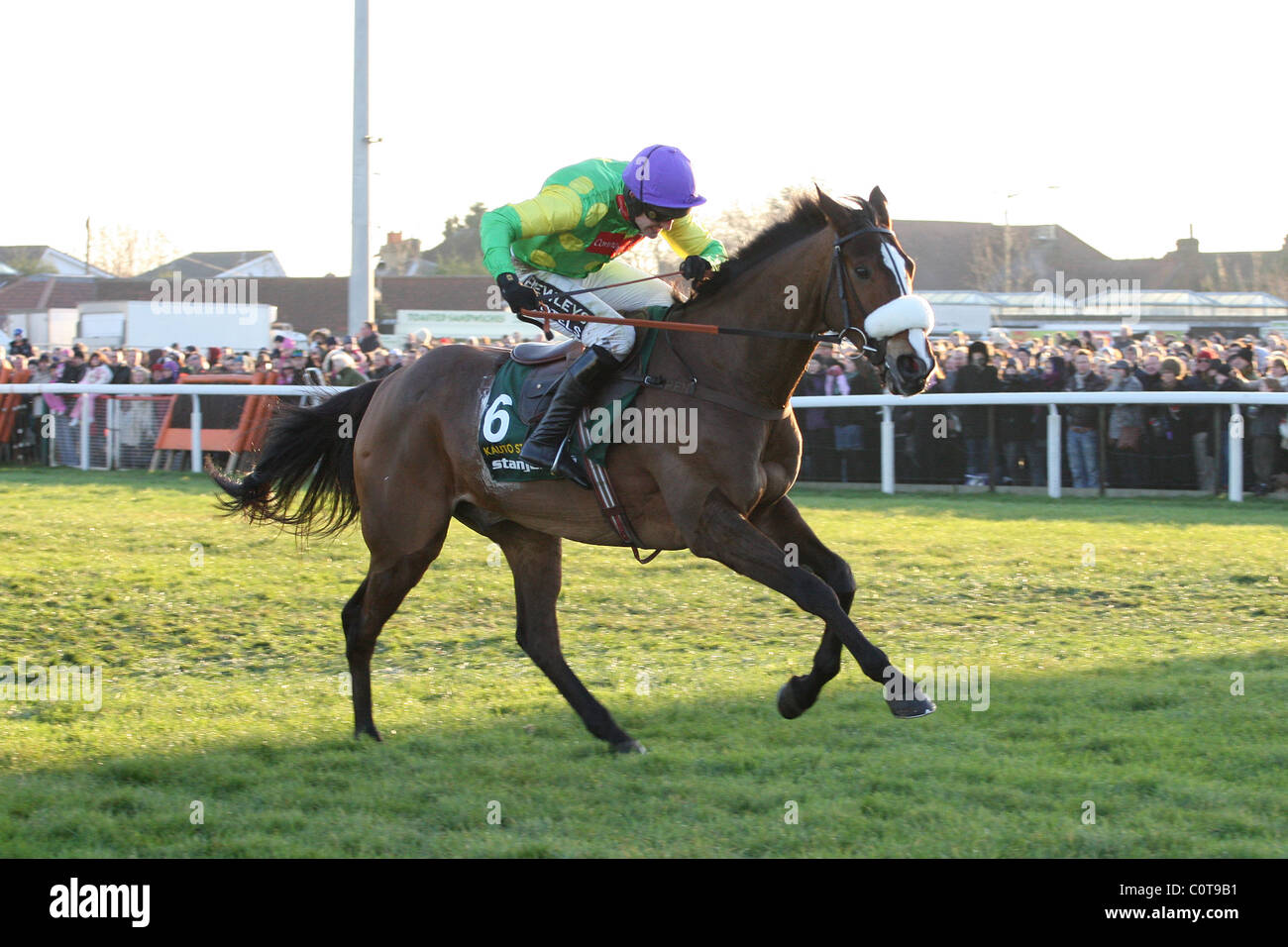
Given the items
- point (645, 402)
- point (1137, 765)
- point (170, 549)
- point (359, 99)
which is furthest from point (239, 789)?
point (359, 99)

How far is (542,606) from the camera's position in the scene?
5645 mm

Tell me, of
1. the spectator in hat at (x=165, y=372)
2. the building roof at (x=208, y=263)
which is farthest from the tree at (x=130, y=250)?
the spectator in hat at (x=165, y=372)

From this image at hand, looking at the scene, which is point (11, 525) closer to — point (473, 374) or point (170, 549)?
point (170, 549)

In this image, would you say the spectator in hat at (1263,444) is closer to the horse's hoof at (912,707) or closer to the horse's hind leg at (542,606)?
the horse's hind leg at (542,606)

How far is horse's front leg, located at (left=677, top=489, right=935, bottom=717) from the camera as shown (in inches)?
171

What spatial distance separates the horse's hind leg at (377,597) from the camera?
5.67 m

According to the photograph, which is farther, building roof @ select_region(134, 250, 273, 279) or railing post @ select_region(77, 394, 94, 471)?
building roof @ select_region(134, 250, 273, 279)

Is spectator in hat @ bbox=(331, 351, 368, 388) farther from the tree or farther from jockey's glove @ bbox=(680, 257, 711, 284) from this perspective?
the tree

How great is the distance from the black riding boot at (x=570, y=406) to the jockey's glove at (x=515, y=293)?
30 cm

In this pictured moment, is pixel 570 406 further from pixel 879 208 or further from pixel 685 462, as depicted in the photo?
pixel 879 208

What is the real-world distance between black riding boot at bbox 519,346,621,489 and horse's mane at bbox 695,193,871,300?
1.51 feet

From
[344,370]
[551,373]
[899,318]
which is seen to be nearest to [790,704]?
[899,318]

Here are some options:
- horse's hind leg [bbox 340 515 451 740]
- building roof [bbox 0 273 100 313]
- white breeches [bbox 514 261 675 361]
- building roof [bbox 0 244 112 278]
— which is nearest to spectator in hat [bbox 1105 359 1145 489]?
white breeches [bbox 514 261 675 361]
